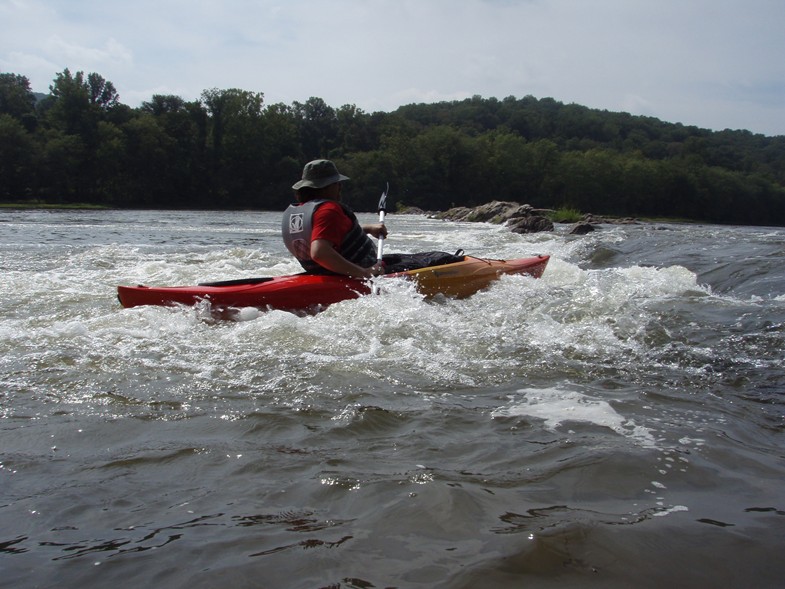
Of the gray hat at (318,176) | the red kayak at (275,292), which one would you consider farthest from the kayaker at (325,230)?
the red kayak at (275,292)

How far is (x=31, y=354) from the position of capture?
12.2 ft

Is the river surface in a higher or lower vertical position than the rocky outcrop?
lower

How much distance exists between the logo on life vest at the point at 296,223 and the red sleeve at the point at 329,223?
0.48 ft

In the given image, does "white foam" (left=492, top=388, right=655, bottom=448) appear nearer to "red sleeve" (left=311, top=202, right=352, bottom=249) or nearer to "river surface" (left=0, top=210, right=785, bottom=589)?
"river surface" (left=0, top=210, right=785, bottom=589)

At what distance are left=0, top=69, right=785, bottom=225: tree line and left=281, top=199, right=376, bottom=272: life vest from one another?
4476cm

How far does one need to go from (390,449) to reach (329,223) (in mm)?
3122

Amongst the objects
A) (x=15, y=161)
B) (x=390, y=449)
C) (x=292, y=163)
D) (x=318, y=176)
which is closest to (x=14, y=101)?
(x=15, y=161)

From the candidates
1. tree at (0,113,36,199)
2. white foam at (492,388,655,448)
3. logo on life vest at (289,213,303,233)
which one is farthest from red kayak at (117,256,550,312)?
tree at (0,113,36,199)

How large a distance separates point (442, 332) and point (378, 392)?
145 cm

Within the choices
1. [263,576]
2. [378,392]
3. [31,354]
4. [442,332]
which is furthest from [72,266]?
[263,576]

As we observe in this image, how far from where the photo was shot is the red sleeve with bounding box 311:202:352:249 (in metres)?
5.27

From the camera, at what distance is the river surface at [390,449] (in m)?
1.69

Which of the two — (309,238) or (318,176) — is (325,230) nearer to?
(309,238)

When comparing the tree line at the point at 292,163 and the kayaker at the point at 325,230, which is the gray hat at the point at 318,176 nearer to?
the kayaker at the point at 325,230
